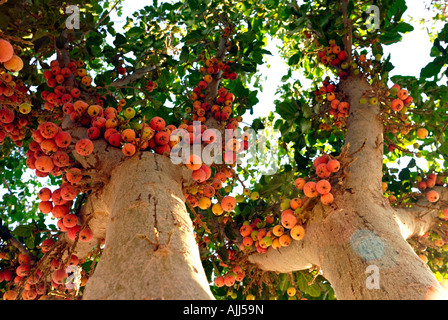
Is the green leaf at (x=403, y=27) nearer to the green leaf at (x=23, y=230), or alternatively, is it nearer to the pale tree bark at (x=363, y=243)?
the pale tree bark at (x=363, y=243)

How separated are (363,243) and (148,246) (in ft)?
3.95

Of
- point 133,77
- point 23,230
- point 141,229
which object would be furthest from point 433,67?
point 23,230

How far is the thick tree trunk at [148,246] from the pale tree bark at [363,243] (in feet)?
2.91

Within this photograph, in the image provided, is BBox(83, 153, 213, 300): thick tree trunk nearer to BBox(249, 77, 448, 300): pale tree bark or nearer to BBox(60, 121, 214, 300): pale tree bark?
BBox(60, 121, 214, 300): pale tree bark

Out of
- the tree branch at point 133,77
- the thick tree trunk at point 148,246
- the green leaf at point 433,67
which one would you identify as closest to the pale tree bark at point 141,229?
the thick tree trunk at point 148,246

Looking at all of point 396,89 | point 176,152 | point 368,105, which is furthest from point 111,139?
point 396,89

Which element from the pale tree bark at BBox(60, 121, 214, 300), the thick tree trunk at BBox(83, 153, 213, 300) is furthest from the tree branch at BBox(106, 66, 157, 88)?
the thick tree trunk at BBox(83, 153, 213, 300)

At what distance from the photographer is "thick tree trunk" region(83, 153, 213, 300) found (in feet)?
3.64

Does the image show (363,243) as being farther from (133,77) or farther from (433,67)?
(133,77)

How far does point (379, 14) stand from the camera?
3668 mm

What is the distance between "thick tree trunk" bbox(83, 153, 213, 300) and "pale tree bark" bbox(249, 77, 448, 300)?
89 cm

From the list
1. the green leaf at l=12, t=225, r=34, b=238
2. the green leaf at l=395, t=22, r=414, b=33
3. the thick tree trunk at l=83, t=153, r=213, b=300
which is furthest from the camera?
the green leaf at l=395, t=22, r=414, b=33

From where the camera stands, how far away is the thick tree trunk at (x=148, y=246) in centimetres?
111

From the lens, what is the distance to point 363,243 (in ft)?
5.86
